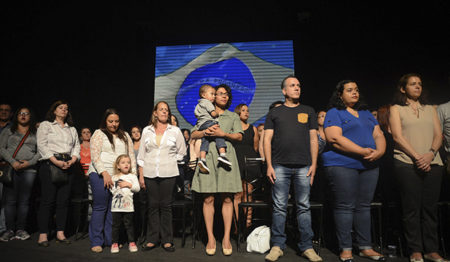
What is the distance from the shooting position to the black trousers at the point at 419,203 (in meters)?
2.42

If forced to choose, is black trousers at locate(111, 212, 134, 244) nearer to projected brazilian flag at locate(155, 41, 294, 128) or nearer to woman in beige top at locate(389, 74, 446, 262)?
woman in beige top at locate(389, 74, 446, 262)

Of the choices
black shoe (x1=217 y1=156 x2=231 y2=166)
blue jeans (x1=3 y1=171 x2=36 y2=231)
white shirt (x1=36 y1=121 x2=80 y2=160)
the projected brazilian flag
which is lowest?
blue jeans (x1=3 y1=171 x2=36 y2=231)

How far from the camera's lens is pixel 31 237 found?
3508 mm

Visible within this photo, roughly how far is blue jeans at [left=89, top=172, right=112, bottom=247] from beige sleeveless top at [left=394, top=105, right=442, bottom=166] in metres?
2.74

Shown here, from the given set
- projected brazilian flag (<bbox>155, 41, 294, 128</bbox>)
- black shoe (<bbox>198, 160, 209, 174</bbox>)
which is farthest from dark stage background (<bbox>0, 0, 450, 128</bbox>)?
black shoe (<bbox>198, 160, 209, 174</bbox>)

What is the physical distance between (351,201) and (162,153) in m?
1.76

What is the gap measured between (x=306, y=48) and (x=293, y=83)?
3.36 m

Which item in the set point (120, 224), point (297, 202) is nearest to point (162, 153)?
point (120, 224)

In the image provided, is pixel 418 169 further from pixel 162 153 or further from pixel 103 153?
pixel 103 153

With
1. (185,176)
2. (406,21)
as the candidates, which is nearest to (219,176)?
(185,176)

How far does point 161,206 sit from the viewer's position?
2.93 meters

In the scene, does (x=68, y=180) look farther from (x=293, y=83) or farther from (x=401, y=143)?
(x=401, y=143)

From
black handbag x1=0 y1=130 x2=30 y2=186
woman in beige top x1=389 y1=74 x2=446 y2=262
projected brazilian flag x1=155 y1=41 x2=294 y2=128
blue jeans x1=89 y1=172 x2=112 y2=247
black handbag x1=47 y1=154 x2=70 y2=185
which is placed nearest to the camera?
woman in beige top x1=389 y1=74 x2=446 y2=262

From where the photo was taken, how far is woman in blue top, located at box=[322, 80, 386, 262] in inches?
96.0
